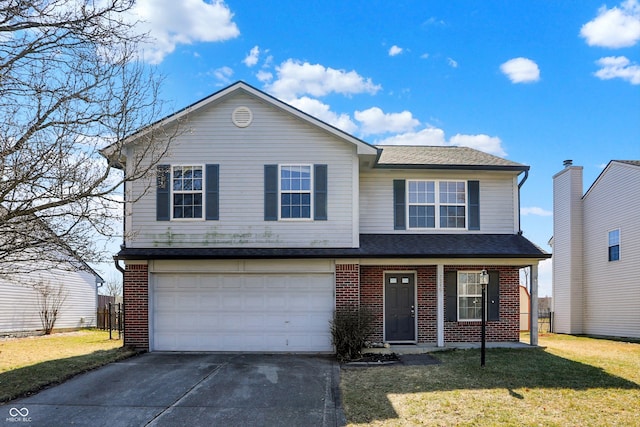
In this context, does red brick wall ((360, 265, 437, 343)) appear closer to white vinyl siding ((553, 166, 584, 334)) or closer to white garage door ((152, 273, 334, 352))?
white garage door ((152, 273, 334, 352))

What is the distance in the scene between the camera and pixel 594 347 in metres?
14.4

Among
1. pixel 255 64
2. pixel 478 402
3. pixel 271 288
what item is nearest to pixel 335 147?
pixel 255 64

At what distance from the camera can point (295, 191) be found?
13414 mm

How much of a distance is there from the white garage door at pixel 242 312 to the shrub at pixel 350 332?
74 cm

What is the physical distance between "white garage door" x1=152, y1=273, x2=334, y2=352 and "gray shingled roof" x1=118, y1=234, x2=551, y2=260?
2.44ft

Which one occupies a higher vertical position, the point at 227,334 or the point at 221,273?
the point at 221,273

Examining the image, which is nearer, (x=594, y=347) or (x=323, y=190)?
(x=323, y=190)

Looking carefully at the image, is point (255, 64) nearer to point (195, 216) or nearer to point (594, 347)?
point (195, 216)

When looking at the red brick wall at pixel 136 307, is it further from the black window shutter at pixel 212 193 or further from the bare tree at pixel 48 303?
the bare tree at pixel 48 303

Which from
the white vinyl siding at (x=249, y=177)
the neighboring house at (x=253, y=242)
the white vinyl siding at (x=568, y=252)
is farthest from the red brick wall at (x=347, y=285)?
the white vinyl siding at (x=568, y=252)

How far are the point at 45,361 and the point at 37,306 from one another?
33.9ft

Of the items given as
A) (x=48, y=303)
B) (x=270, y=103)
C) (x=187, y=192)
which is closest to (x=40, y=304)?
(x=48, y=303)

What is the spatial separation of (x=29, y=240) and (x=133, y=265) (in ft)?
15.1

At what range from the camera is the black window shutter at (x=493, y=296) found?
14.3 metres
